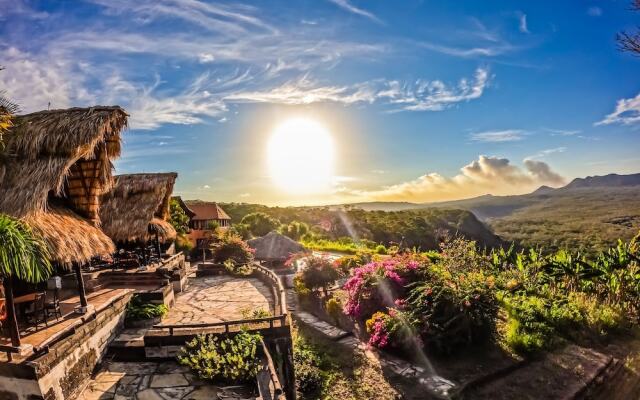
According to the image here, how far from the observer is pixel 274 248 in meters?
22.5

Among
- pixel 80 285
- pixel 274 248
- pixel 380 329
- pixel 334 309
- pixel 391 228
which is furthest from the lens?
pixel 391 228

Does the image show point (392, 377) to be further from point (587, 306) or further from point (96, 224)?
point (96, 224)

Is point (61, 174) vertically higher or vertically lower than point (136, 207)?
higher

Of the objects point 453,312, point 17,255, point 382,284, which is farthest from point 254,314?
point 17,255

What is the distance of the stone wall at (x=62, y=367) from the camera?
6.00 meters

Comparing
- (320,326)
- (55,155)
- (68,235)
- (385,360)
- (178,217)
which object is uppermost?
(55,155)

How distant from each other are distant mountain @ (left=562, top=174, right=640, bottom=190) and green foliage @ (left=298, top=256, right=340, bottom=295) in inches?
3493

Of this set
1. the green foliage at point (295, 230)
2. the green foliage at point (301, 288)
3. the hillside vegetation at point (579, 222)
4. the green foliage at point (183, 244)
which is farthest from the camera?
the green foliage at point (295, 230)

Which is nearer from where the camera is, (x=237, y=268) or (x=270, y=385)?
(x=270, y=385)

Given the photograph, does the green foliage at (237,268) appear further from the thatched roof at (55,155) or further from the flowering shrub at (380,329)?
the flowering shrub at (380,329)

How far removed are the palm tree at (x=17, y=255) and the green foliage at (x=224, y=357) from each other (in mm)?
3234

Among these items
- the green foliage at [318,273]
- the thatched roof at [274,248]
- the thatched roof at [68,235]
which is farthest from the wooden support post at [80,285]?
the thatched roof at [274,248]

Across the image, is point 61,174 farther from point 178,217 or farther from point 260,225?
point 260,225

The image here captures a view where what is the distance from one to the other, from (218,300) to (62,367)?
6.04 meters
